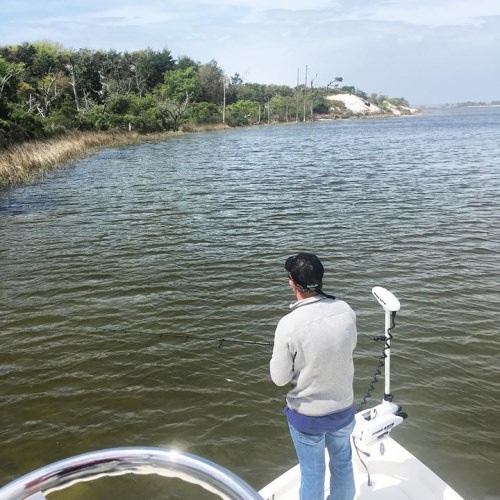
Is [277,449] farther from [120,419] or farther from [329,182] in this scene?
[329,182]

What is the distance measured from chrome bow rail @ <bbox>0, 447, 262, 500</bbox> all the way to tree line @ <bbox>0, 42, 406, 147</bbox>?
28.9 metres

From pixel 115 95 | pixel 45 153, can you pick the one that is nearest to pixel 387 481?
pixel 45 153

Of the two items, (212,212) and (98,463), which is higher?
(98,463)

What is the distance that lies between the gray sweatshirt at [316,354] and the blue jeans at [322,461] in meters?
0.28

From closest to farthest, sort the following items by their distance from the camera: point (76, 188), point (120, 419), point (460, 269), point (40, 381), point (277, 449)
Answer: point (277, 449), point (120, 419), point (40, 381), point (460, 269), point (76, 188)

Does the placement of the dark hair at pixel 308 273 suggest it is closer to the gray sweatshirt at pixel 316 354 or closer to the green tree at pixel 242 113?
the gray sweatshirt at pixel 316 354

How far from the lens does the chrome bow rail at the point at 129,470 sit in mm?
1990

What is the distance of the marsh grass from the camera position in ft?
81.9

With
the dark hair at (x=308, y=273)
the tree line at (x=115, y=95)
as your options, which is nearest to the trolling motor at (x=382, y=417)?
the dark hair at (x=308, y=273)

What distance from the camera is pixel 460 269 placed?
1084cm

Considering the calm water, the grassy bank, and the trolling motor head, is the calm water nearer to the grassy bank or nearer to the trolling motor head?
the trolling motor head

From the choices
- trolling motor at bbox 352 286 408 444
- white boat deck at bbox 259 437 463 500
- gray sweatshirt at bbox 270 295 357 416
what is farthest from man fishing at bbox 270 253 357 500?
trolling motor at bbox 352 286 408 444

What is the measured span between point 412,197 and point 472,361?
12.1 metres

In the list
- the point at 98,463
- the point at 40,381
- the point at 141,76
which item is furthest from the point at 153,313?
the point at 141,76
